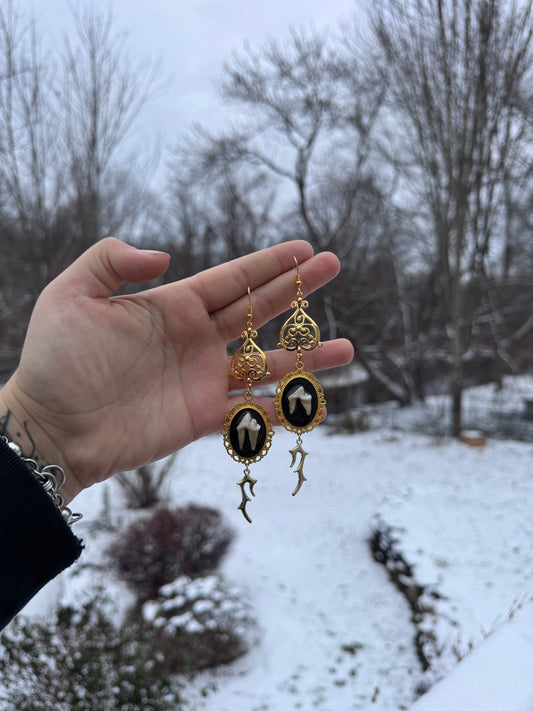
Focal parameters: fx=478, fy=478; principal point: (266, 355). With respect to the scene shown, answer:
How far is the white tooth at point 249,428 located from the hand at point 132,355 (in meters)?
0.09

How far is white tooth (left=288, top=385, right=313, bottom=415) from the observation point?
6.21 ft

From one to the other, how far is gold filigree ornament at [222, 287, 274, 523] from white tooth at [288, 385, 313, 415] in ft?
0.42

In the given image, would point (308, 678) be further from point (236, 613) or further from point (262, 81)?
point (262, 81)

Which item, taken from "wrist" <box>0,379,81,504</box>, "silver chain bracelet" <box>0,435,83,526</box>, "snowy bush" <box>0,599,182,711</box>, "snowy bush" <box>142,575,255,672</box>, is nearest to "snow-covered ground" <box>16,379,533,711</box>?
"snowy bush" <box>142,575,255,672</box>

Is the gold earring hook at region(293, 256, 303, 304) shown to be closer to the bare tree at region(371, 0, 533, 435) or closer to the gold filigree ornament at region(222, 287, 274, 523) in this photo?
the gold filigree ornament at region(222, 287, 274, 523)

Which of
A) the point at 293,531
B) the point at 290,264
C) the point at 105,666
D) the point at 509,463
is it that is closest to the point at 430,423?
the point at 509,463

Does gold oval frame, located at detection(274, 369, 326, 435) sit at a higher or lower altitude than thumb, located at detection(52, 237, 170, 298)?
lower

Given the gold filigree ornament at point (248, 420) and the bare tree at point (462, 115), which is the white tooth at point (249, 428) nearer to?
the gold filigree ornament at point (248, 420)

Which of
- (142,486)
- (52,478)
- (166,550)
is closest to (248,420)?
(52,478)

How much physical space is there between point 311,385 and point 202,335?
0.48 metres

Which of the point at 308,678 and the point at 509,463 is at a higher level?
the point at 308,678

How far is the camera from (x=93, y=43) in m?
5.06

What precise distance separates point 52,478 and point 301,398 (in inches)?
36.6

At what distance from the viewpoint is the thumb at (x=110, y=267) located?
5.15 feet
